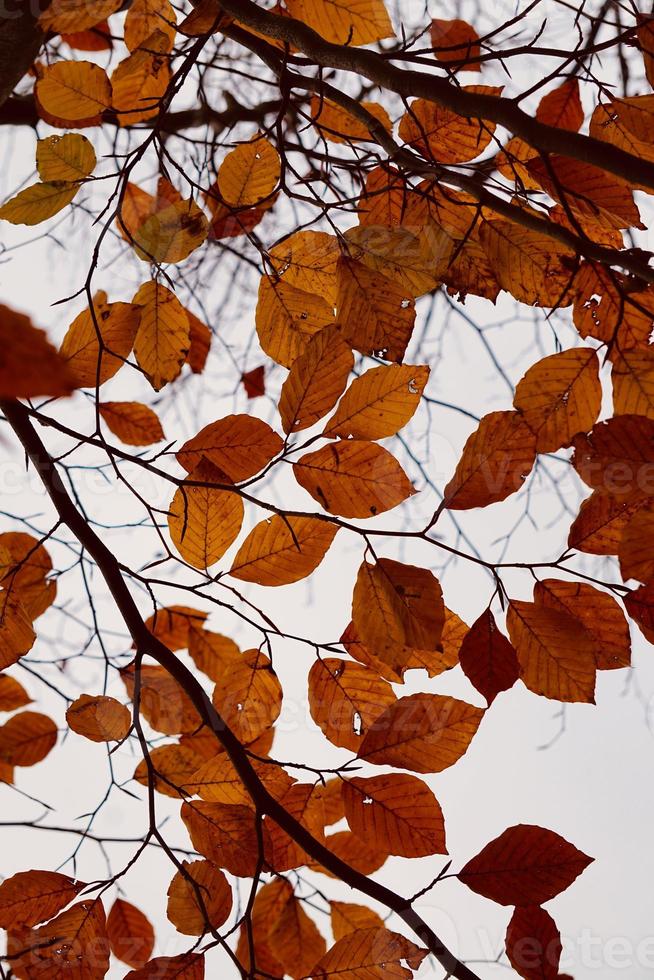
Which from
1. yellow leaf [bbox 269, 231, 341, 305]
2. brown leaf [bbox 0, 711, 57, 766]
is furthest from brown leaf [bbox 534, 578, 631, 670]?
brown leaf [bbox 0, 711, 57, 766]

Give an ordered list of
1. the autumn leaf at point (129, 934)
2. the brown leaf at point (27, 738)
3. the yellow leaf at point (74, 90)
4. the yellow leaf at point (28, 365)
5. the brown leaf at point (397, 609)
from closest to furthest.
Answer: the yellow leaf at point (28, 365), the brown leaf at point (397, 609), the yellow leaf at point (74, 90), the autumn leaf at point (129, 934), the brown leaf at point (27, 738)

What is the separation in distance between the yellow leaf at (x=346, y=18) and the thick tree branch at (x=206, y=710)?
31cm

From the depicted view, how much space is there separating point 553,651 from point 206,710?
216 millimetres

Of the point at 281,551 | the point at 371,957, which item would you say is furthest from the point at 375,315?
the point at 371,957

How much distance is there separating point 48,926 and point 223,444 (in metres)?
0.33

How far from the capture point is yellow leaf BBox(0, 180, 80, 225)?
1.56 feet

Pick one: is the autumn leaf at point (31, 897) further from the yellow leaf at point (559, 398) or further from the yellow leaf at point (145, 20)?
the yellow leaf at point (145, 20)

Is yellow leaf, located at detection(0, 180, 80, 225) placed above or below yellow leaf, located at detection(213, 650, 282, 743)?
above

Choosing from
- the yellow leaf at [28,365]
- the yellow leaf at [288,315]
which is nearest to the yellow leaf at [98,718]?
the yellow leaf at [288,315]

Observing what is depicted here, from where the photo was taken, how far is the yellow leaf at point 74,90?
502mm

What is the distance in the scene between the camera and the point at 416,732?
462 millimetres

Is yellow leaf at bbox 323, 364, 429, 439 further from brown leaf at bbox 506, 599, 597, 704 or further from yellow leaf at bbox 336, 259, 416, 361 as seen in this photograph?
brown leaf at bbox 506, 599, 597, 704

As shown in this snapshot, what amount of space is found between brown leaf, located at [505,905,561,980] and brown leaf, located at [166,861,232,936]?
0.19m

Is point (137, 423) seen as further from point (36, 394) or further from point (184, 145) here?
point (184, 145)
